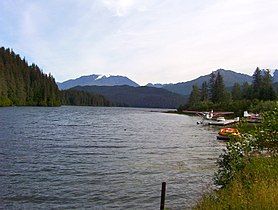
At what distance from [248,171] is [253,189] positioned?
8.89 ft

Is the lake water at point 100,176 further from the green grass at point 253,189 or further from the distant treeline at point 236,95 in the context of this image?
the distant treeline at point 236,95

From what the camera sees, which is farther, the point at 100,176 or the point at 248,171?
the point at 100,176

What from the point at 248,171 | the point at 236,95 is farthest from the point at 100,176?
the point at 236,95

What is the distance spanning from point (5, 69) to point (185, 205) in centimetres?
18237

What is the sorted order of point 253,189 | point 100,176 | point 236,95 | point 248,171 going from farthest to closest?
point 236,95
point 100,176
point 248,171
point 253,189

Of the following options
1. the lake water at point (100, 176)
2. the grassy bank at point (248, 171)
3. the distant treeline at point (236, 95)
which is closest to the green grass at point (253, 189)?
the grassy bank at point (248, 171)

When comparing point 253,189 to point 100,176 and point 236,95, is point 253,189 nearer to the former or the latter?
point 100,176

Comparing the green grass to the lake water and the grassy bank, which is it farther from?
the lake water

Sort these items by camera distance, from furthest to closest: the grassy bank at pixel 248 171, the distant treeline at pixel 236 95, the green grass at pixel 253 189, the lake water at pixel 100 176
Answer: the distant treeline at pixel 236 95
the lake water at pixel 100 176
the grassy bank at pixel 248 171
the green grass at pixel 253 189

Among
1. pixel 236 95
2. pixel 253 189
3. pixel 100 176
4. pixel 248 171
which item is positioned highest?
pixel 236 95

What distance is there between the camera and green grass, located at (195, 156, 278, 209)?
1093 cm

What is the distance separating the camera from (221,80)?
151500mm

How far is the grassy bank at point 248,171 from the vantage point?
11.8 meters

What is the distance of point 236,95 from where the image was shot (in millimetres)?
157250
